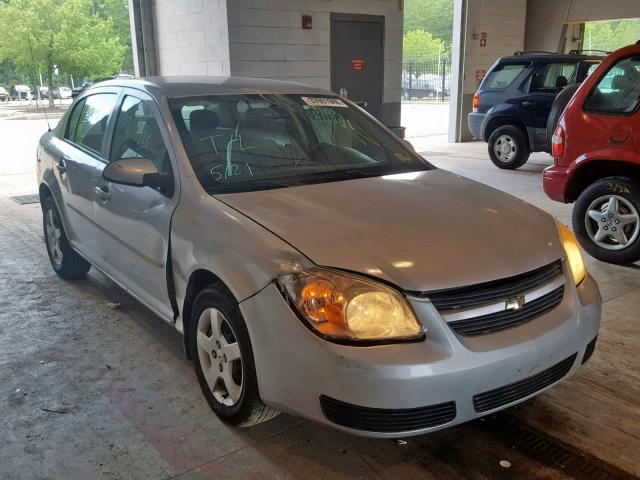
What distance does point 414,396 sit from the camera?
6.55 feet

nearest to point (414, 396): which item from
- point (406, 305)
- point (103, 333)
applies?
point (406, 305)

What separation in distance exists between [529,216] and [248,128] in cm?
147

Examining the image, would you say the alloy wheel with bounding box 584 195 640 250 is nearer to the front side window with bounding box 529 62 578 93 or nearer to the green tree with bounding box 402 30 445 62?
the front side window with bounding box 529 62 578 93

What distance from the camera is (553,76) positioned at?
9.64 metres

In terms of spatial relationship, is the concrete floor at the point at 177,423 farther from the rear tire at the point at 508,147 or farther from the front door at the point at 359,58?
the front door at the point at 359,58

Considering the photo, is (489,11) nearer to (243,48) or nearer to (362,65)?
(362,65)

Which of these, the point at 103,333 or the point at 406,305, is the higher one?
the point at 406,305

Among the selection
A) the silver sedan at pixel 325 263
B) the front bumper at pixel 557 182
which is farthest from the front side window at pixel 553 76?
the silver sedan at pixel 325 263

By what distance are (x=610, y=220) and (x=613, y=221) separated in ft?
0.08

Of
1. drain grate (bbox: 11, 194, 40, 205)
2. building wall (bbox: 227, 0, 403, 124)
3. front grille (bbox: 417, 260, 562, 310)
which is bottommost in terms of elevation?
drain grate (bbox: 11, 194, 40, 205)

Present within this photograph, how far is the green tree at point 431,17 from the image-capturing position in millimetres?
49781

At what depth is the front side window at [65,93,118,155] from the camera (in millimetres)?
3748

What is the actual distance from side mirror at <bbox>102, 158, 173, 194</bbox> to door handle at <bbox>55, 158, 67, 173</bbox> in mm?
1415

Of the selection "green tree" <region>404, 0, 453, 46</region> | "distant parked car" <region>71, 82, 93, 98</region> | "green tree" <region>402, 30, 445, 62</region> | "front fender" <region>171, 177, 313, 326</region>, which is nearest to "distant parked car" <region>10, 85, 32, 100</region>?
"distant parked car" <region>71, 82, 93, 98</region>
